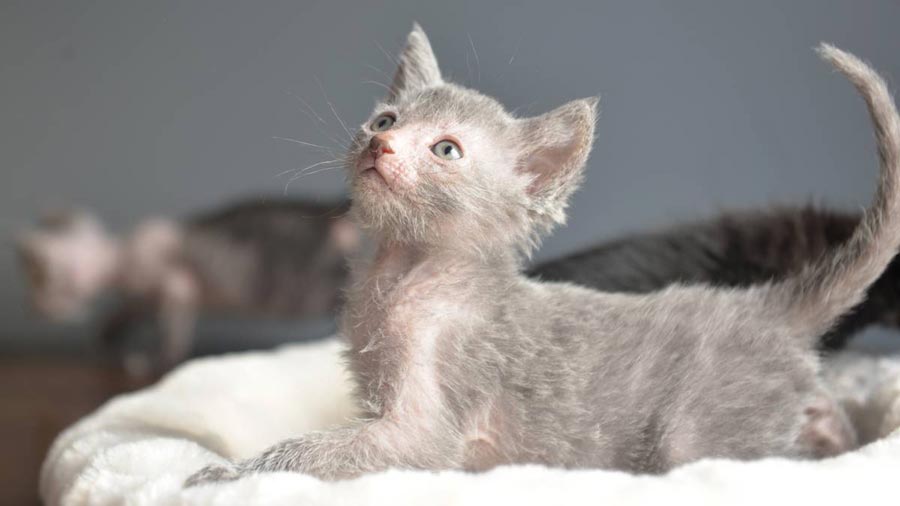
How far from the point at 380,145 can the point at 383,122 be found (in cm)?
13

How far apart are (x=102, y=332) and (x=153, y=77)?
1064 mm

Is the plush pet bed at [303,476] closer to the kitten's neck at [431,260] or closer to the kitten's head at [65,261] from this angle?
the kitten's neck at [431,260]

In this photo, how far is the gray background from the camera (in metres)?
1.65

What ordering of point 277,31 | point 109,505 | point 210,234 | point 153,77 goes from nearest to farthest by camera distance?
point 109,505, point 277,31, point 153,77, point 210,234

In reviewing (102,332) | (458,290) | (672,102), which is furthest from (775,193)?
(102,332)

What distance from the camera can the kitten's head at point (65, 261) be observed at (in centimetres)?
358

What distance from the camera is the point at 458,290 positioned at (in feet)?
4.07

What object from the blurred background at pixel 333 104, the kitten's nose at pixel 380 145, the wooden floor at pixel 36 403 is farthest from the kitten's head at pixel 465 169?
the wooden floor at pixel 36 403

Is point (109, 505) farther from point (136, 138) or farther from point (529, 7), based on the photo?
point (136, 138)

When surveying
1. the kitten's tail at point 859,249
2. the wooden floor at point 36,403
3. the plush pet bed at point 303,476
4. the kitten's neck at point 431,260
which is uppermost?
the kitten's tail at point 859,249

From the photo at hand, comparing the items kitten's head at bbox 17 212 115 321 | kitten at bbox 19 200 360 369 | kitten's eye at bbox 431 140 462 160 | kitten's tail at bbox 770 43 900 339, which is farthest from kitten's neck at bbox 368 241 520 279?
kitten's head at bbox 17 212 115 321

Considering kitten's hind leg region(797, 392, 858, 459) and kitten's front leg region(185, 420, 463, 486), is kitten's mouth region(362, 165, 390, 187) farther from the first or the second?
kitten's hind leg region(797, 392, 858, 459)

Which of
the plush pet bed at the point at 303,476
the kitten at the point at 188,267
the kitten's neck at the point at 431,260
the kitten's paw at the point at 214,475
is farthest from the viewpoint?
the kitten at the point at 188,267

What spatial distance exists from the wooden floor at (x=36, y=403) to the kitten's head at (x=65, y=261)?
231mm
